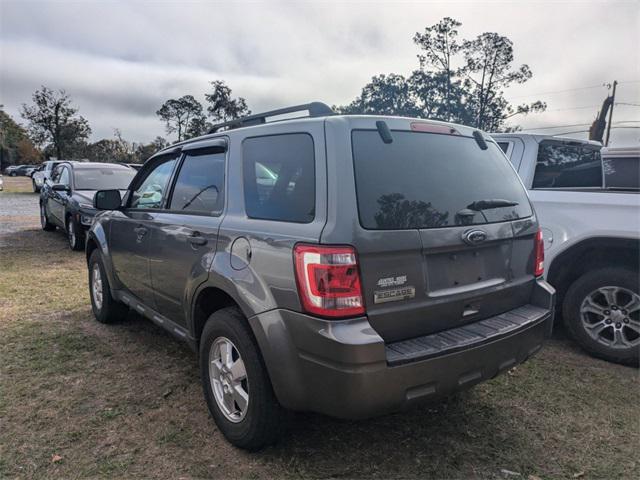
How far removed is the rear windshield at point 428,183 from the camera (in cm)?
229

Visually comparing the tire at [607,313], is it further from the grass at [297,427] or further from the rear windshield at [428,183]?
the rear windshield at [428,183]

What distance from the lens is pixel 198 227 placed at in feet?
9.80

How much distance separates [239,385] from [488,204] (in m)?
1.80

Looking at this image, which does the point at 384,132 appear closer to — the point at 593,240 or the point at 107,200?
the point at 593,240

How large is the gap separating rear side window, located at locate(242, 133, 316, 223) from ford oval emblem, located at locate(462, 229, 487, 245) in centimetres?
87

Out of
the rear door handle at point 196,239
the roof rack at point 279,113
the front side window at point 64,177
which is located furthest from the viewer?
the front side window at point 64,177

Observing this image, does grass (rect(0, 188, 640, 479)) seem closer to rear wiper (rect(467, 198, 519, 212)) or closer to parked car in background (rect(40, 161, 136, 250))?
rear wiper (rect(467, 198, 519, 212))

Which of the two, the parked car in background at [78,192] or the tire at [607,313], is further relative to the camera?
the parked car in background at [78,192]

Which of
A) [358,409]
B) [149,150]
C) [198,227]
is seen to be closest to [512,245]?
[358,409]

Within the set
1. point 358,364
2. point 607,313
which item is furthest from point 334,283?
point 607,313

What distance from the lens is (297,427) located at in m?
2.88

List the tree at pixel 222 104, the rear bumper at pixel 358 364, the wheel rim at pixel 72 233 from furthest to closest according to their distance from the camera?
the tree at pixel 222 104
the wheel rim at pixel 72 233
the rear bumper at pixel 358 364

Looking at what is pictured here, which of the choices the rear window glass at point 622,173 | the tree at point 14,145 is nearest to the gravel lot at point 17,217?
the rear window glass at point 622,173

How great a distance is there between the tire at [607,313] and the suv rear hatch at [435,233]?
57.2 inches
